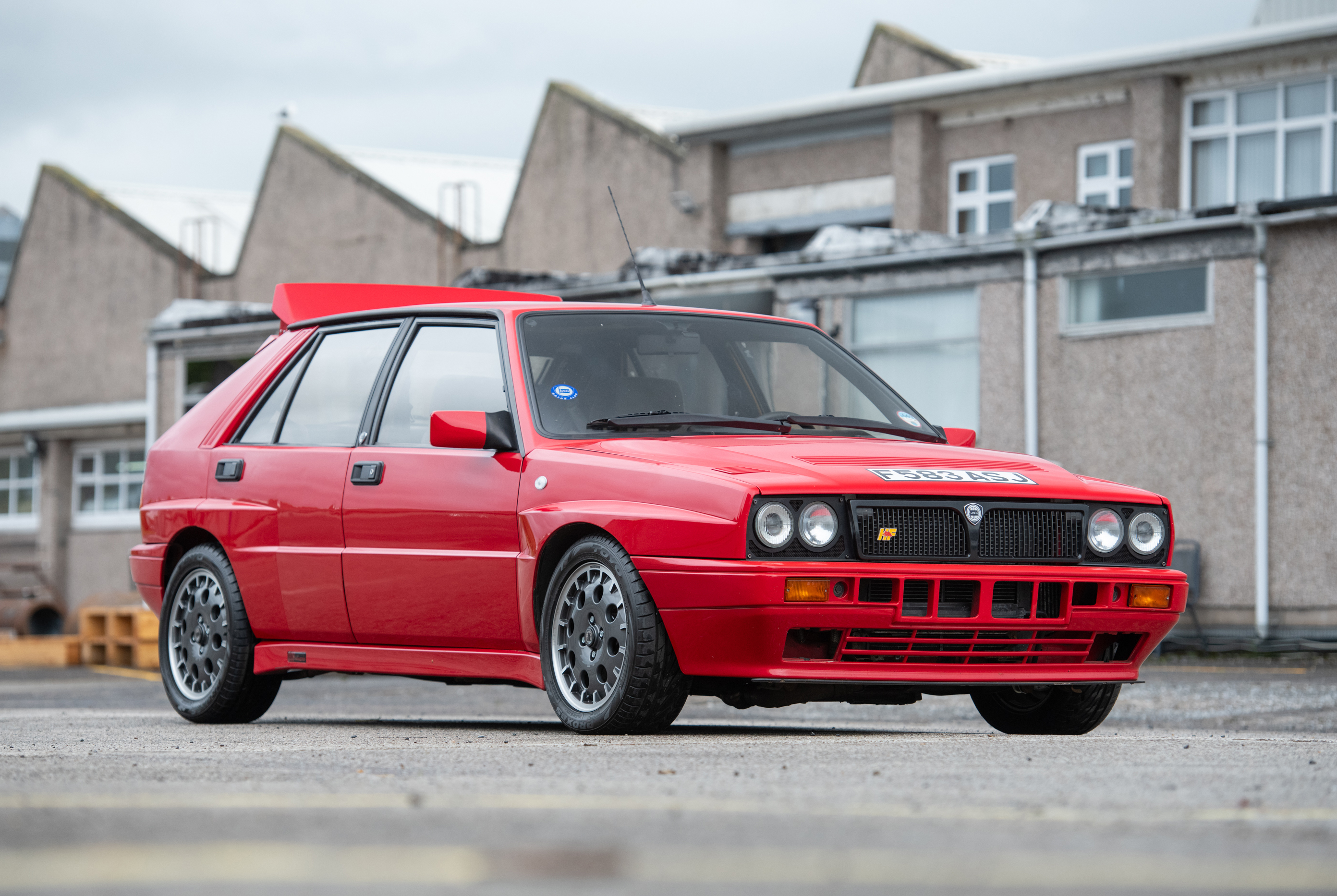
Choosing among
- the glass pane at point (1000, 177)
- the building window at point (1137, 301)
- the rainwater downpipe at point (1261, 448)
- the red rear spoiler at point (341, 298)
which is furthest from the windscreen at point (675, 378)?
the glass pane at point (1000, 177)

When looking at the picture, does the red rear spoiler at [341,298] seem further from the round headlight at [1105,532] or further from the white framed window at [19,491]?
the white framed window at [19,491]

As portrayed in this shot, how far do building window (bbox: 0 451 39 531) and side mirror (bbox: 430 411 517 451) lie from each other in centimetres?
3378

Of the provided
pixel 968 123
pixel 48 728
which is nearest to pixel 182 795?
pixel 48 728

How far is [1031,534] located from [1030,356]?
1235 cm

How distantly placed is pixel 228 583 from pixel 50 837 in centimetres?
440

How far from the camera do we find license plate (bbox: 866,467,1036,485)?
6.31 metres

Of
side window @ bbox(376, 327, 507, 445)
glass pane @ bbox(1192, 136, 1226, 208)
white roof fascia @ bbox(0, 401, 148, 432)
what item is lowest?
side window @ bbox(376, 327, 507, 445)

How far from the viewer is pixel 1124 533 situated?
668 centimetres

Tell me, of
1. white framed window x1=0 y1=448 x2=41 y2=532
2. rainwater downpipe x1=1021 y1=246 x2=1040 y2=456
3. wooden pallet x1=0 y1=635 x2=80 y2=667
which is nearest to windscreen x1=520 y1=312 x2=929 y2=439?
rainwater downpipe x1=1021 y1=246 x2=1040 y2=456

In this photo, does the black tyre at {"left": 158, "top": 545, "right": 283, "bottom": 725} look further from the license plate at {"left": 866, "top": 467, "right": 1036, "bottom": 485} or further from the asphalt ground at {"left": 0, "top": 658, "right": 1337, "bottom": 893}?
the license plate at {"left": 866, "top": 467, "right": 1036, "bottom": 485}

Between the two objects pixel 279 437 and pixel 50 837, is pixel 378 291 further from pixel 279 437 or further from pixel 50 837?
pixel 50 837

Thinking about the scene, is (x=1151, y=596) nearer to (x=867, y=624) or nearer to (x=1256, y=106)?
(x=867, y=624)

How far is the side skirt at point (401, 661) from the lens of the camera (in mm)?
6867

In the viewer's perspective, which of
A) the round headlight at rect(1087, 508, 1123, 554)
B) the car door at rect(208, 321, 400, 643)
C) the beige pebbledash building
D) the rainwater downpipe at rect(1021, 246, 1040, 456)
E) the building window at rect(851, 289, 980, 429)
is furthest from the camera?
the building window at rect(851, 289, 980, 429)
